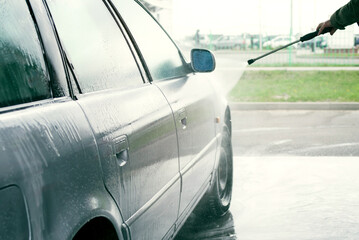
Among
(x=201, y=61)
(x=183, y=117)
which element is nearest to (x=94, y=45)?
(x=183, y=117)

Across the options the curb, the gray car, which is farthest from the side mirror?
the curb

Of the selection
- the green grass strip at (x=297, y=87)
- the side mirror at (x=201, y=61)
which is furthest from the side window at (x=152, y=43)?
the green grass strip at (x=297, y=87)

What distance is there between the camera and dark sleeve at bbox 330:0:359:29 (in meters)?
4.53

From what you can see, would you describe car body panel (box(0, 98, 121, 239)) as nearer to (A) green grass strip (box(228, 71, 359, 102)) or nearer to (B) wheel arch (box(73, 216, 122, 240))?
(B) wheel arch (box(73, 216, 122, 240))

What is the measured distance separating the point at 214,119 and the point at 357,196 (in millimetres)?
1820

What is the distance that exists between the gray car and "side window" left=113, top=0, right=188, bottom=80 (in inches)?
0.5

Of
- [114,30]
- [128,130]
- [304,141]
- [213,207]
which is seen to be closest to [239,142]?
[304,141]

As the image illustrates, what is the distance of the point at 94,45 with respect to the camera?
269 centimetres

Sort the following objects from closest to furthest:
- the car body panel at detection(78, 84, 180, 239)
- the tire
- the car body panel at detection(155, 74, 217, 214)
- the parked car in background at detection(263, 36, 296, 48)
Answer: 1. the car body panel at detection(78, 84, 180, 239)
2. the car body panel at detection(155, 74, 217, 214)
3. the tire
4. the parked car in background at detection(263, 36, 296, 48)

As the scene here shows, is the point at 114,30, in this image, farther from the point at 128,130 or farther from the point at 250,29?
the point at 250,29

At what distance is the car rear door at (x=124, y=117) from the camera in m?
2.27

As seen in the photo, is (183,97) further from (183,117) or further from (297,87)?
(297,87)

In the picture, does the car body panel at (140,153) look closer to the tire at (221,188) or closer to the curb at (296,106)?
the tire at (221,188)

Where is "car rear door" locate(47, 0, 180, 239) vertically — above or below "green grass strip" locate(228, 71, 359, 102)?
above
